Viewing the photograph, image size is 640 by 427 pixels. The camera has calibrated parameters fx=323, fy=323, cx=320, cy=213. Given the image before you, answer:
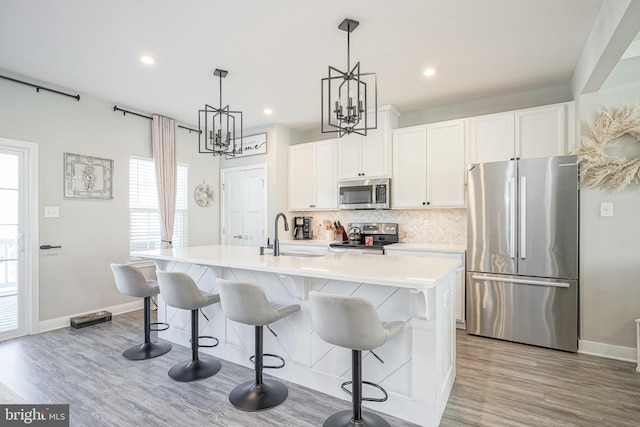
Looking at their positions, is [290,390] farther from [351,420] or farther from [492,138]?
[492,138]

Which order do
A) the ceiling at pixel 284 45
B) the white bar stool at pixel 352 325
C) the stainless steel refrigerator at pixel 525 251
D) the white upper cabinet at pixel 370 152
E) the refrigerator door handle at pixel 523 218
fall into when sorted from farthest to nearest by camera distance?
the white upper cabinet at pixel 370 152 < the refrigerator door handle at pixel 523 218 < the stainless steel refrigerator at pixel 525 251 < the ceiling at pixel 284 45 < the white bar stool at pixel 352 325

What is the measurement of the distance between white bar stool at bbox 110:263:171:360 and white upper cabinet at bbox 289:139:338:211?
2660 mm

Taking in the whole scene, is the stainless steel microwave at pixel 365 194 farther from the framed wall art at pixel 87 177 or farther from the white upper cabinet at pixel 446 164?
the framed wall art at pixel 87 177

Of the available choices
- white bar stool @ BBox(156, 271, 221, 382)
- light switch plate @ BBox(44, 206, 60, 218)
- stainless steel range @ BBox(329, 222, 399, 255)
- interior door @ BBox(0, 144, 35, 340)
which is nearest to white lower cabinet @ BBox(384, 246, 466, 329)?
stainless steel range @ BBox(329, 222, 399, 255)

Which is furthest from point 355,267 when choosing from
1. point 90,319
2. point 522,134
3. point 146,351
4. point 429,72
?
point 90,319

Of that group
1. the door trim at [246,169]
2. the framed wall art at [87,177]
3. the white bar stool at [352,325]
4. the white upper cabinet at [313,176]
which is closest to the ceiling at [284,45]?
the framed wall art at [87,177]

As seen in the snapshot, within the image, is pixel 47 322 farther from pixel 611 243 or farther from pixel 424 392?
pixel 611 243

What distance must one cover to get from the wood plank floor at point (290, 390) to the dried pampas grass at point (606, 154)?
1.65 meters

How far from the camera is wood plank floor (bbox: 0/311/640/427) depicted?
2094 millimetres

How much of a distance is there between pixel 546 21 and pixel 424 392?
9.53ft

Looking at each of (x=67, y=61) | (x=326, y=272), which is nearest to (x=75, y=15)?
(x=67, y=61)

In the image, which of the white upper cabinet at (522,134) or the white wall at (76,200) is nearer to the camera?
the white upper cabinet at (522,134)

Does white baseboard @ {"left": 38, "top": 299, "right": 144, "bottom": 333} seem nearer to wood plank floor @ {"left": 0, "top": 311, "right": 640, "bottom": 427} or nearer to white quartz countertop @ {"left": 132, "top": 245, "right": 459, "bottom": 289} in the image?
wood plank floor @ {"left": 0, "top": 311, "right": 640, "bottom": 427}

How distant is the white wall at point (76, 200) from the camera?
3.64m
